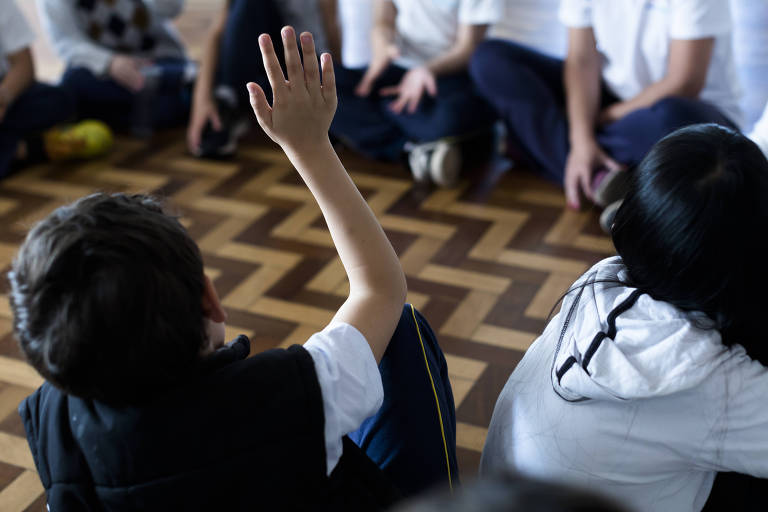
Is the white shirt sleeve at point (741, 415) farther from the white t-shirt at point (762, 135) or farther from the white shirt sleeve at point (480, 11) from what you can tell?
the white shirt sleeve at point (480, 11)

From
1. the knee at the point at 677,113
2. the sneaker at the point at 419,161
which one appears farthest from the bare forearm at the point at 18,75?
the knee at the point at 677,113

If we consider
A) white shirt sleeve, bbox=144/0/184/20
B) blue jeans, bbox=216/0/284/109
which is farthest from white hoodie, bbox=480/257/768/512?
white shirt sleeve, bbox=144/0/184/20

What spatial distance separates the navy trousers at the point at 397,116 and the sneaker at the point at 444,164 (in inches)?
1.6

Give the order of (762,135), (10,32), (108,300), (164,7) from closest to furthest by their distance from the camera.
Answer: (108,300)
(762,135)
(10,32)
(164,7)

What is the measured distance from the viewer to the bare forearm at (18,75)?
84.3 inches

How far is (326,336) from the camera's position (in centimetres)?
68

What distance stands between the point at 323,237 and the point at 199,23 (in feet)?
6.70

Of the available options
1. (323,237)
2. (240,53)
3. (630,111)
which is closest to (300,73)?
(323,237)

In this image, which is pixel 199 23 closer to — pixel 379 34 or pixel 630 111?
pixel 379 34

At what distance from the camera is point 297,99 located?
28.2 inches

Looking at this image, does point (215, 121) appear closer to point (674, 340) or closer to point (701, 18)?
point (701, 18)

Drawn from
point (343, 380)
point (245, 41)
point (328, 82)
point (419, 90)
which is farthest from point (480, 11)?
point (343, 380)

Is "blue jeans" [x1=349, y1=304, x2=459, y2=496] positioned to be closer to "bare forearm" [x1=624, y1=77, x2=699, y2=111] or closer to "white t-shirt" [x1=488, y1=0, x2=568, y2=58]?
"bare forearm" [x1=624, y1=77, x2=699, y2=111]

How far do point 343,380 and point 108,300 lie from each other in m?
0.19
